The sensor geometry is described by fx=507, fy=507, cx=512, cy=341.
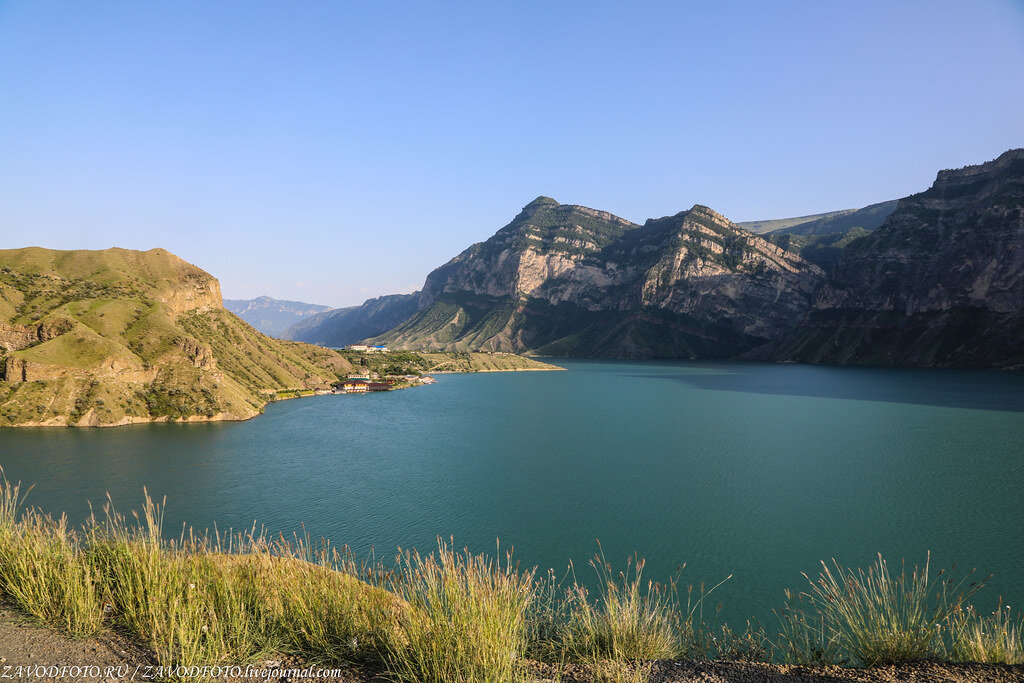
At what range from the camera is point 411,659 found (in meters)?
11.0

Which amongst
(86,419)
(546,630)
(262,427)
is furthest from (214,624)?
(86,419)

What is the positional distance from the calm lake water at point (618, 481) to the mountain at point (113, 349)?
23.6 feet

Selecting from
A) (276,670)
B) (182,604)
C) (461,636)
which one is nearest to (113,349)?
(182,604)

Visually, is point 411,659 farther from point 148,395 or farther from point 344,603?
point 148,395

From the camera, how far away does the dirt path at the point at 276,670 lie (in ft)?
33.7

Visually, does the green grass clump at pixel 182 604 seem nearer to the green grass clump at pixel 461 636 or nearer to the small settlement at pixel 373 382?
the green grass clump at pixel 461 636

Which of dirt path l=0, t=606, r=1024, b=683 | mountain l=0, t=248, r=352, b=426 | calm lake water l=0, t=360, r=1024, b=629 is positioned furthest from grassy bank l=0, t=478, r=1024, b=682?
mountain l=0, t=248, r=352, b=426

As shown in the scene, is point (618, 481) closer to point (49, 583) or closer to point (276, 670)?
point (276, 670)

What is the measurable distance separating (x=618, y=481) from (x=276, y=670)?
47183 millimetres

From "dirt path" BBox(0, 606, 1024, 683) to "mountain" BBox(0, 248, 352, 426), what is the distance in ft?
302

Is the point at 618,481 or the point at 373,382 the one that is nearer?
the point at 618,481

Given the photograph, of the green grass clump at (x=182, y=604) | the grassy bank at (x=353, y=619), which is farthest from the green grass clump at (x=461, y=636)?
the green grass clump at (x=182, y=604)

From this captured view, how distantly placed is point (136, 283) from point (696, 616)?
147023 mm

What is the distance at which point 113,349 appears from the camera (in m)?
89.9
